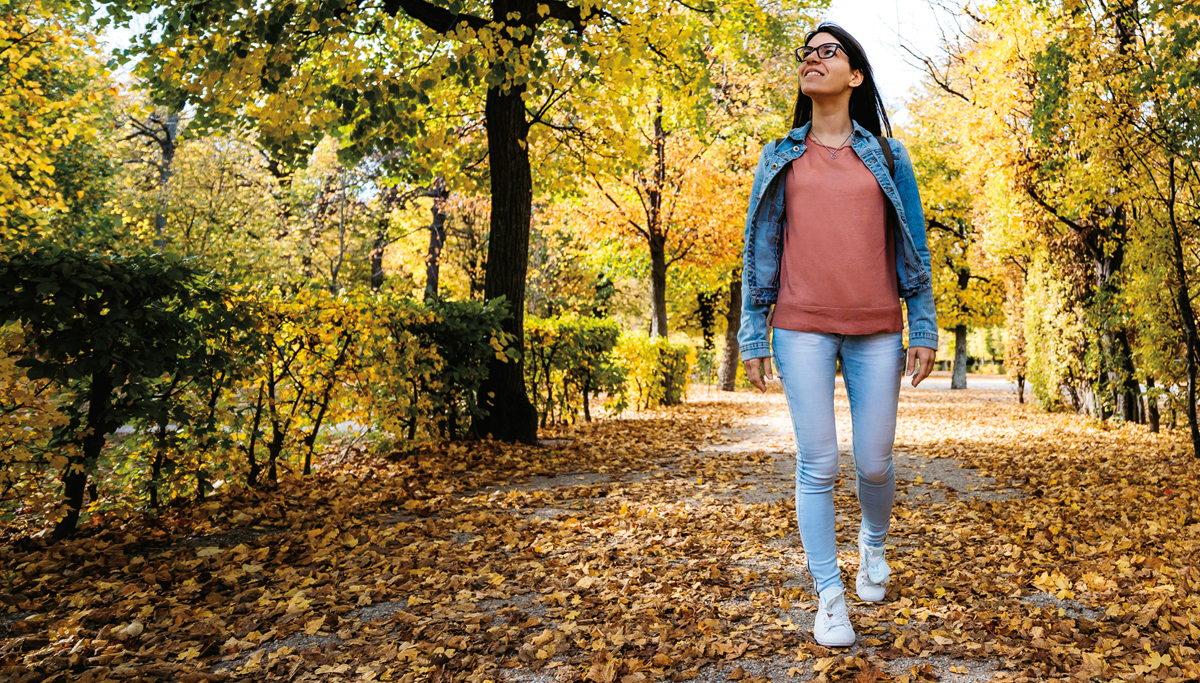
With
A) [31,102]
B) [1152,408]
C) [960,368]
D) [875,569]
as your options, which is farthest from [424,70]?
[960,368]

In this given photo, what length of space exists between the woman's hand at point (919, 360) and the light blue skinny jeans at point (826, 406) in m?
0.04

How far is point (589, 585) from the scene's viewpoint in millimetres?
3631

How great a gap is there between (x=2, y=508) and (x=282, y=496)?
67.4 inches

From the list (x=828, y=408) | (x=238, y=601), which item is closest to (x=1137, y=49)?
(x=828, y=408)

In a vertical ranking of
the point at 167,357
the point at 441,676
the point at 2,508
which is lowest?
the point at 441,676

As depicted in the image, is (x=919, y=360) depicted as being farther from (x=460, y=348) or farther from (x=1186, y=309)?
(x=1186, y=309)

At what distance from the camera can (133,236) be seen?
1558 centimetres

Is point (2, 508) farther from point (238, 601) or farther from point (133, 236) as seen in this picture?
point (133, 236)

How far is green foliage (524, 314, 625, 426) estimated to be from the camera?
933 centimetres

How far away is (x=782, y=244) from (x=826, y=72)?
67cm

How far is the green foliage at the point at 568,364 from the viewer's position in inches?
367

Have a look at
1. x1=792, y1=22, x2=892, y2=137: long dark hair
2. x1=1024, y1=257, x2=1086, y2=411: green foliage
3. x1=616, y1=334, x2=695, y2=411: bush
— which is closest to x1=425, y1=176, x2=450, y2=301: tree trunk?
x1=616, y1=334, x2=695, y2=411: bush

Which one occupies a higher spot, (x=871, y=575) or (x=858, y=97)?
(x=858, y=97)

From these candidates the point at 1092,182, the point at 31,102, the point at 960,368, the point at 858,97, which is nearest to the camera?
the point at 858,97
